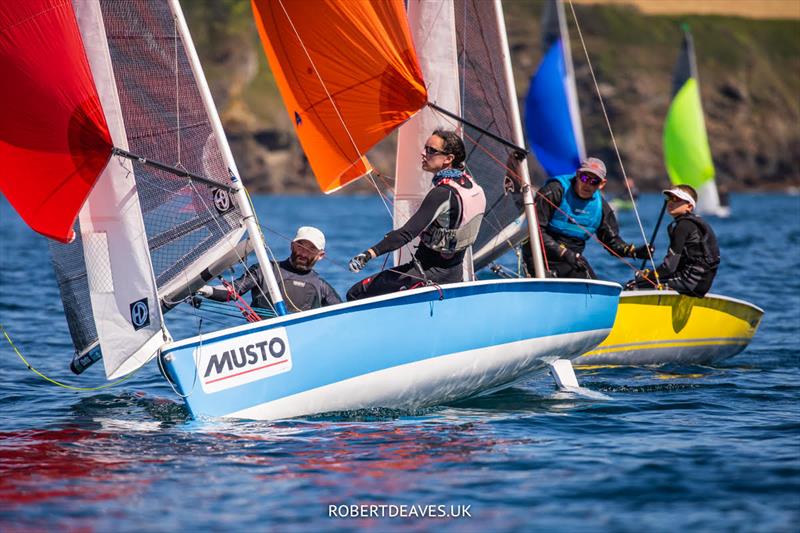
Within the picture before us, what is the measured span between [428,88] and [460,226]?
8.74 feet

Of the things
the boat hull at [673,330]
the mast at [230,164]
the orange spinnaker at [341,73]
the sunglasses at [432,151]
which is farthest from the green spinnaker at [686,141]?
the mast at [230,164]

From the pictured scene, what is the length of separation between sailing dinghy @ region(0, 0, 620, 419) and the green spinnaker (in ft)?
83.2

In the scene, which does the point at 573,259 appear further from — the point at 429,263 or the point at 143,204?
the point at 143,204

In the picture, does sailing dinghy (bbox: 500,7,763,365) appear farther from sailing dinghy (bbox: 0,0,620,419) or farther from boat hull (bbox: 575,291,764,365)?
sailing dinghy (bbox: 0,0,620,419)

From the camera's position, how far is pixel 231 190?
8.07 meters

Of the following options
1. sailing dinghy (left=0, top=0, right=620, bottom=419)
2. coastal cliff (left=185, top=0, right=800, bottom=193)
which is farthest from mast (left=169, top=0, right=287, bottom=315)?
coastal cliff (left=185, top=0, right=800, bottom=193)

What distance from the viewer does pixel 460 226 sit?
8.09 m

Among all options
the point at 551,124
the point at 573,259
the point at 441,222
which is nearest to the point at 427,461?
the point at 441,222

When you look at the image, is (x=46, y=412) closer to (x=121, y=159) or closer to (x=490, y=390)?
(x=121, y=159)

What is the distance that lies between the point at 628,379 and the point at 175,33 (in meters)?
5.13

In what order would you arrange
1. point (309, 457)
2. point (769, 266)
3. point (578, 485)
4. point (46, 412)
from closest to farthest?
point (578, 485) < point (309, 457) < point (46, 412) < point (769, 266)

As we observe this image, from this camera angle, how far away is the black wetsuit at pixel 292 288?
333 inches

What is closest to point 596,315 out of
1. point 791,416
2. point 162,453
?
point 791,416

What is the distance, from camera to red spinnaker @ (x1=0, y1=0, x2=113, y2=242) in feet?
24.0
